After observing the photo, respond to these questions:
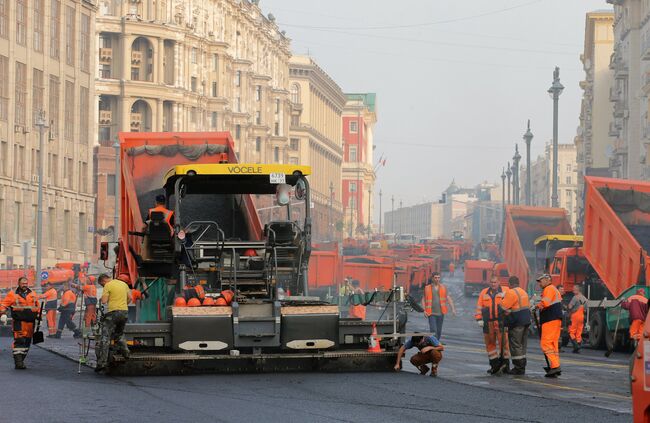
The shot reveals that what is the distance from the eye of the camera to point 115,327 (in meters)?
18.8

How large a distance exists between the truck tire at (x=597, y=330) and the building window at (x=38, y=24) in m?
53.3

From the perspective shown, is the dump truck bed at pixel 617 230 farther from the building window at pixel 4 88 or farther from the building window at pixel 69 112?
the building window at pixel 69 112

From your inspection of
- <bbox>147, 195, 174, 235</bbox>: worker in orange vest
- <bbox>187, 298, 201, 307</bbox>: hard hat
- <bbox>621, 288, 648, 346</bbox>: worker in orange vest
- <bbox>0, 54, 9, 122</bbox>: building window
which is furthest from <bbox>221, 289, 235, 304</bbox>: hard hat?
<bbox>0, 54, 9, 122</bbox>: building window

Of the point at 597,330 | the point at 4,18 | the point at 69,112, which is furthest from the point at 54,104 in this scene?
the point at 597,330

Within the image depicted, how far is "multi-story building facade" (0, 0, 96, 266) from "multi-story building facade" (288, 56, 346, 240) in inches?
2216

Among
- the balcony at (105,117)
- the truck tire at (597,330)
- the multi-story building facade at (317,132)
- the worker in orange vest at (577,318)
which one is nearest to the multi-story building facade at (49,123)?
the balcony at (105,117)

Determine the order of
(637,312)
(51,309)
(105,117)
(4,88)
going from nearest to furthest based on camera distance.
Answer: (637,312) < (51,309) < (4,88) < (105,117)

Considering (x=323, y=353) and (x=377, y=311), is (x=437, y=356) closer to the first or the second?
(x=323, y=353)

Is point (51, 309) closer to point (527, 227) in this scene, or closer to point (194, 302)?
point (527, 227)

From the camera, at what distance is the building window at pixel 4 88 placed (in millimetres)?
74688

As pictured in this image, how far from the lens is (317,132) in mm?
166125

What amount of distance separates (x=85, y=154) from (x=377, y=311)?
1777 inches

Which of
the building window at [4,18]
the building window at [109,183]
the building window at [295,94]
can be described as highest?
the building window at [295,94]

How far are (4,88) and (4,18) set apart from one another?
12.1 ft
